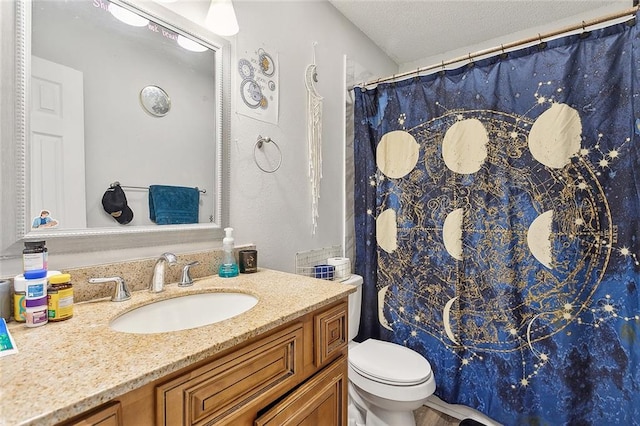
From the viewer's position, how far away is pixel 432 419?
177 cm

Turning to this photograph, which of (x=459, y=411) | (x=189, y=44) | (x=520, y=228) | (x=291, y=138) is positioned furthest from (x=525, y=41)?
(x=459, y=411)

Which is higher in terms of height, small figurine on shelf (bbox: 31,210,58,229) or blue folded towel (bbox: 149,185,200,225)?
blue folded towel (bbox: 149,185,200,225)

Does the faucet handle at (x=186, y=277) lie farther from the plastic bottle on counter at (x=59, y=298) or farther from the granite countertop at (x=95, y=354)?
the plastic bottle on counter at (x=59, y=298)

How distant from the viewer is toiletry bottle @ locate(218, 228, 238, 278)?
1247mm

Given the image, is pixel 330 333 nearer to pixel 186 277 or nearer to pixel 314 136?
pixel 186 277

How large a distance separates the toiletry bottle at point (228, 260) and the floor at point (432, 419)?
1.43m

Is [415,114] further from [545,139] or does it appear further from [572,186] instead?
[572,186]

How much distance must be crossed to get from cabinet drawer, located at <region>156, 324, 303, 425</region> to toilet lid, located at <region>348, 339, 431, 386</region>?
0.72 metres

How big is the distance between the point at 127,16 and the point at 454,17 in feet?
6.57

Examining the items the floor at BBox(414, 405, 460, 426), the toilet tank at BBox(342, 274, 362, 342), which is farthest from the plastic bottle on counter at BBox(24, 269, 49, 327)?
the floor at BBox(414, 405, 460, 426)

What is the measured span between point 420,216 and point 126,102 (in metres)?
1.58

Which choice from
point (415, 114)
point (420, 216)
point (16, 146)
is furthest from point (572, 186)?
point (16, 146)

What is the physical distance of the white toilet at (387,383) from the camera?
54.2 inches

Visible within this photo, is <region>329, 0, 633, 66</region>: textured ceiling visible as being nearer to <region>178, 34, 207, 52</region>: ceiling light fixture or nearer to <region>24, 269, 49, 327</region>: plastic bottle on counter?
<region>178, 34, 207, 52</region>: ceiling light fixture
